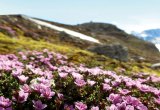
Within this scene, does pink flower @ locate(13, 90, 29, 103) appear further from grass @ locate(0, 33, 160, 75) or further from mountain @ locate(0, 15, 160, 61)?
mountain @ locate(0, 15, 160, 61)

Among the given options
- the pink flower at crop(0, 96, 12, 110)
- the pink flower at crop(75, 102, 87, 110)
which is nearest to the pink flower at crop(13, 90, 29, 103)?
the pink flower at crop(0, 96, 12, 110)

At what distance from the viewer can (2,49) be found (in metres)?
26.7

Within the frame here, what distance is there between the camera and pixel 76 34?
9288 centimetres

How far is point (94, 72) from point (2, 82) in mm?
3200

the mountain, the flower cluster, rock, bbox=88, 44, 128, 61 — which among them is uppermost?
the flower cluster

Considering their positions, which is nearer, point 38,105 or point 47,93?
point 38,105

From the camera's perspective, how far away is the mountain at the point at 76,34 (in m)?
60.9

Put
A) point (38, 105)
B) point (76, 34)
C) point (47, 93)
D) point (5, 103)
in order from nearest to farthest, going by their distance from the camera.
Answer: point (5, 103)
point (38, 105)
point (47, 93)
point (76, 34)

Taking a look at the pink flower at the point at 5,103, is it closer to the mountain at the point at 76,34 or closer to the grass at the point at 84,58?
the grass at the point at 84,58

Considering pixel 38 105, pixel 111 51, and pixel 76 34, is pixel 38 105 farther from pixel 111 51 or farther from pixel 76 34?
pixel 76 34

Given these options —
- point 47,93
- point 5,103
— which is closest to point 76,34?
point 47,93

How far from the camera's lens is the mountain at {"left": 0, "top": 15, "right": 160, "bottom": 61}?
200 ft

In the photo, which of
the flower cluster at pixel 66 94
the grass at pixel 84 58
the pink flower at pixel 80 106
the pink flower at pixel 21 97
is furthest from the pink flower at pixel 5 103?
the grass at pixel 84 58

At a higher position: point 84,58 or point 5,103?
point 5,103
